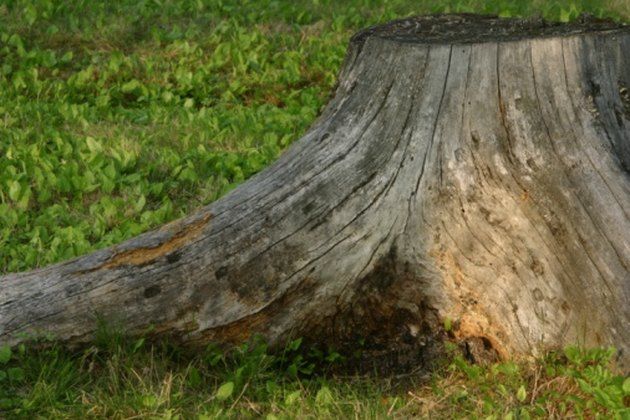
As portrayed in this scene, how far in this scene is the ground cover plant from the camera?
14.4ft

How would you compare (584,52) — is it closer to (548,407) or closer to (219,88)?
(548,407)

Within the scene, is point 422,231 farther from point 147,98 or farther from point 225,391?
point 147,98

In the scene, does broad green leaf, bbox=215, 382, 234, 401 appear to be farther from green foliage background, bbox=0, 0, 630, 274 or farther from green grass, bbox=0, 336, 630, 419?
green foliage background, bbox=0, 0, 630, 274

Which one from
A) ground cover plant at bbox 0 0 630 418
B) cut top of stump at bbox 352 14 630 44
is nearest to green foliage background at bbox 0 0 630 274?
ground cover plant at bbox 0 0 630 418

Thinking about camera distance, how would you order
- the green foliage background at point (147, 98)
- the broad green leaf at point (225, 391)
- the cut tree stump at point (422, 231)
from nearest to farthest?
the broad green leaf at point (225, 391), the cut tree stump at point (422, 231), the green foliage background at point (147, 98)

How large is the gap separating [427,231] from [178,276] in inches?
41.4

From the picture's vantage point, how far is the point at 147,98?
8.94 metres

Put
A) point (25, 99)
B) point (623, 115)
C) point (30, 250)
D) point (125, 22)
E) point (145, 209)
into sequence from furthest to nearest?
point (125, 22) → point (25, 99) → point (145, 209) → point (30, 250) → point (623, 115)

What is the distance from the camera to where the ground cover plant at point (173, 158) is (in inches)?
173

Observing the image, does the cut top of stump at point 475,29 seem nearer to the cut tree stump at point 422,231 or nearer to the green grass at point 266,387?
the cut tree stump at point 422,231

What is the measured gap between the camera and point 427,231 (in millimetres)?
4613

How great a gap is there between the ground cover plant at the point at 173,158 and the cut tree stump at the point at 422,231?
0.51ft

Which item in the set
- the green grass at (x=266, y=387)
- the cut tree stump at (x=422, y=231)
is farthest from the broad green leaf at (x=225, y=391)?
the cut tree stump at (x=422, y=231)

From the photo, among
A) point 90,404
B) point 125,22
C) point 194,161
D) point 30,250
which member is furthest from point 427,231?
point 125,22
